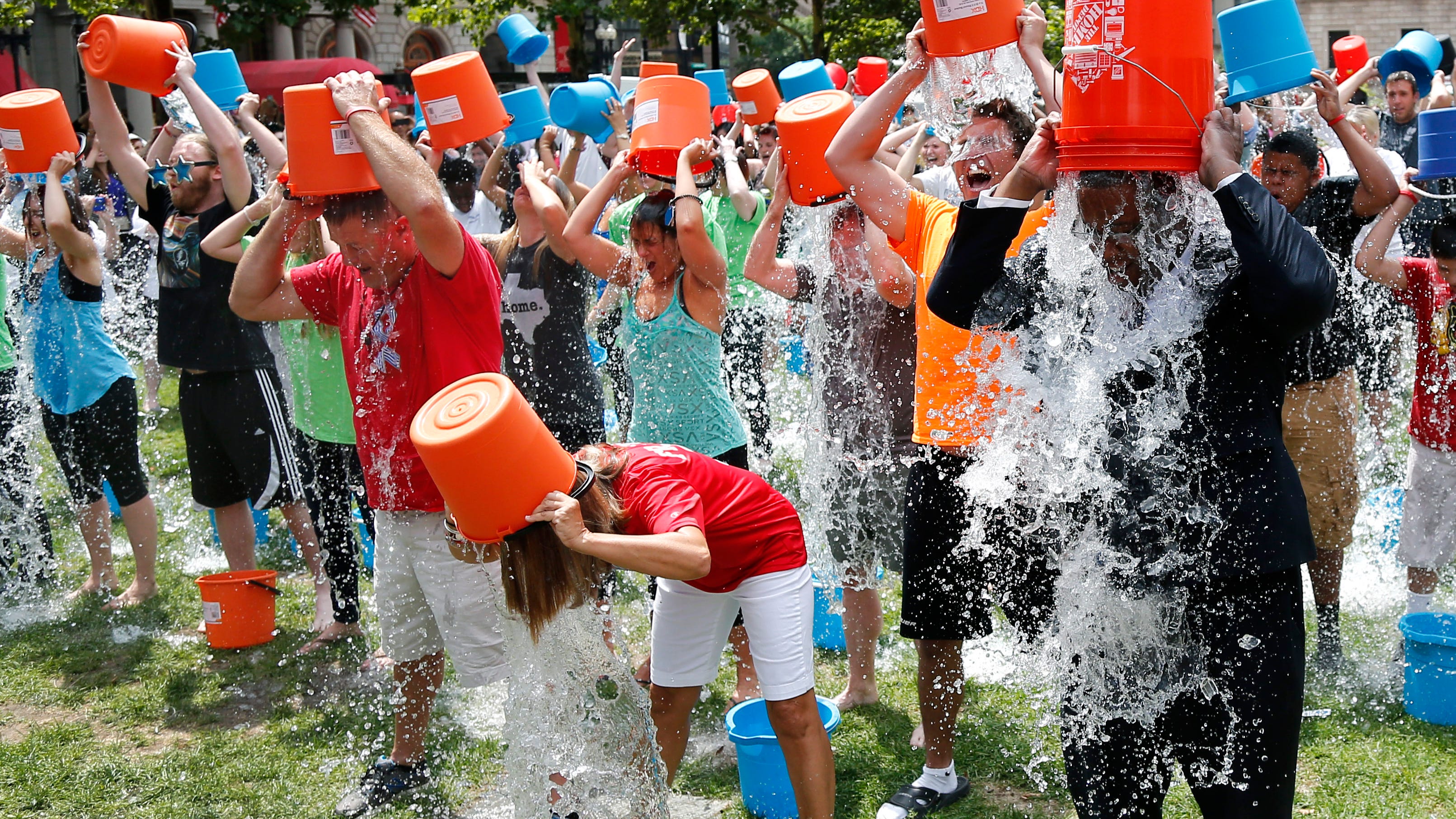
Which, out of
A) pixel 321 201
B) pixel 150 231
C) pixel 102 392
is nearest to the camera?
pixel 321 201

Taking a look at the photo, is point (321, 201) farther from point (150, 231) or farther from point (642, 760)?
point (150, 231)

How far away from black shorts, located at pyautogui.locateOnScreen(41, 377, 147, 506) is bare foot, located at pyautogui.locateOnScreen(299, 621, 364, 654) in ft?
4.59

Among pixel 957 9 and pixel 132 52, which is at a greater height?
pixel 957 9

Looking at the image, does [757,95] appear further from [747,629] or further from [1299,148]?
[747,629]

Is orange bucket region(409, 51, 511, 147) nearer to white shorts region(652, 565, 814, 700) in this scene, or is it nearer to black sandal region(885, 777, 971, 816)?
white shorts region(652, 565, 814, 700)

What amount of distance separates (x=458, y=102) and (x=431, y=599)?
188 cm

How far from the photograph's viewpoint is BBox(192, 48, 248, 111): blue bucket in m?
5.90

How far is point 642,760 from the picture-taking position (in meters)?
3.36

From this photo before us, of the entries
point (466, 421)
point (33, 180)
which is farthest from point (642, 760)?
point (33, 180)

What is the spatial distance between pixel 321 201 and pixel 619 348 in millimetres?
2652

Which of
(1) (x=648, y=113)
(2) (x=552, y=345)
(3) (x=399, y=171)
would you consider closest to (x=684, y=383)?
(2) (x=552, y=345)

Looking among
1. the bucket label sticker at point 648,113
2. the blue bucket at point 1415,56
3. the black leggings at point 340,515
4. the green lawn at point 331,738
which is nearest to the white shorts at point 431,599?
the green lawn at point 331,738

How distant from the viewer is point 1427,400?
4.74m

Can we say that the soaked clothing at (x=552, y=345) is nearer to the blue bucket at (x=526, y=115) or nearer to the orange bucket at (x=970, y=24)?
the blue bucket at (x=526, y=115)
